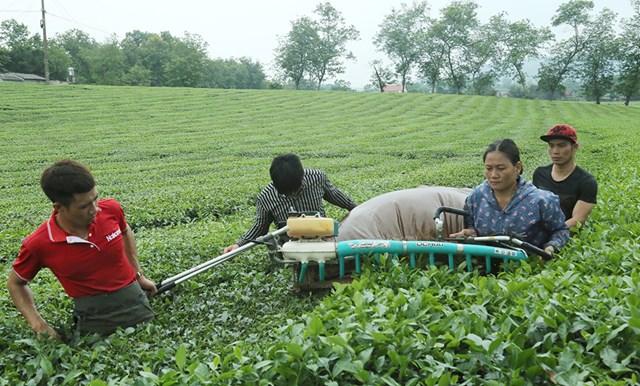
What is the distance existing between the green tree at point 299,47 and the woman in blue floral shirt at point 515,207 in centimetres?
6377

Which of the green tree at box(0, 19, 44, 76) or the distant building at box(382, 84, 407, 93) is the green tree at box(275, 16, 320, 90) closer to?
the distant building at box(382, 84, 407, 93)

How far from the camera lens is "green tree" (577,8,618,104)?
50875 millimetres

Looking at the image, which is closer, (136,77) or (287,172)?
(287,172)

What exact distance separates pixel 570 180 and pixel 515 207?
1021mm

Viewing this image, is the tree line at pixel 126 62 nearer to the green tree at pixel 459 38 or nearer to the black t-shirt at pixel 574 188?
the green tree at pixel 459 38

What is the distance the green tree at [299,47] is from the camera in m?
66.2

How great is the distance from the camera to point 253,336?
3.80 metres

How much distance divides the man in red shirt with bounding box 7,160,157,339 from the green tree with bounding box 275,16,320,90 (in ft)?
210

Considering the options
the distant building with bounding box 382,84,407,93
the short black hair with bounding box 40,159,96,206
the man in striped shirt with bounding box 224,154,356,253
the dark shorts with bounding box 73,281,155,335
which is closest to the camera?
the short black hair with bounding box 40,159,96,206

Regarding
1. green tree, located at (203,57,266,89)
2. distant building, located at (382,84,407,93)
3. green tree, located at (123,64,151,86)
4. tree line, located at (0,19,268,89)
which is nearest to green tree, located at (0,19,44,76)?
A: tree line, located at (0,19,268,89)

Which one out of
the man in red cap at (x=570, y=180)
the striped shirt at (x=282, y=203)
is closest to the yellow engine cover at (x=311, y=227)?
the striped shirt at (x=282, y=203)

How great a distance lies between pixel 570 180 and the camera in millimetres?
5188

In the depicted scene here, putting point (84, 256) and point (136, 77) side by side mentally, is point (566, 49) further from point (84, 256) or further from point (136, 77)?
point (84, 256)

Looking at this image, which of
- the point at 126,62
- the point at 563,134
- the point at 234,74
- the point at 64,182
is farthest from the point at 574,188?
the point at 234,74
